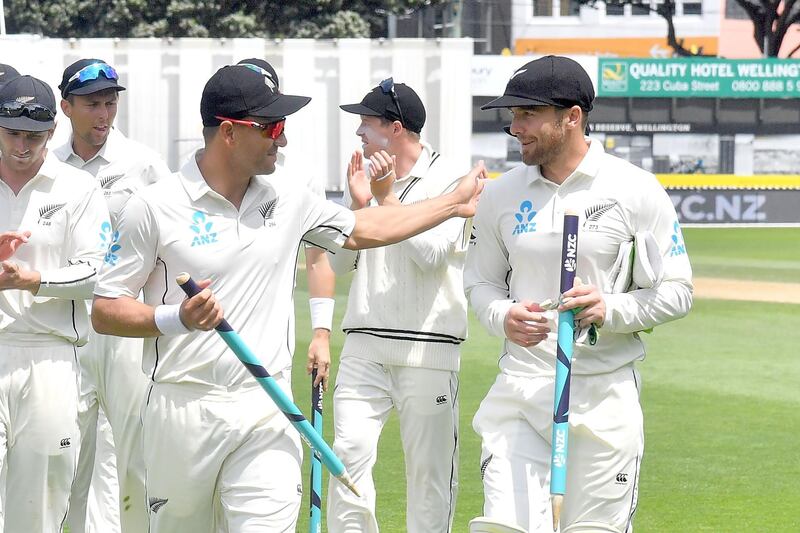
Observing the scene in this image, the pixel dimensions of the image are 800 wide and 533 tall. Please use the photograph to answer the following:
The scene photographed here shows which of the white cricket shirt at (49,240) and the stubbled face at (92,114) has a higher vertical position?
the stubbled face at (92,114)

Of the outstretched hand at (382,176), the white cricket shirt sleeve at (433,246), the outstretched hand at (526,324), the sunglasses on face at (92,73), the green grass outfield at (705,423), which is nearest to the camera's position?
the outstretched hand at (526,324)

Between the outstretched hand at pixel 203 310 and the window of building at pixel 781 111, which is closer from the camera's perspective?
the outstretched hand at pixel 203 310

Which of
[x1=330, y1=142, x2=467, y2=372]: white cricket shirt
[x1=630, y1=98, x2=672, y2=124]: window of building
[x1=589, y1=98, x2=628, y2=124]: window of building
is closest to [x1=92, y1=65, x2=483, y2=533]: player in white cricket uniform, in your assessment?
[x1=330, y1=142, x2=467, y2=372]: white cricket shirt

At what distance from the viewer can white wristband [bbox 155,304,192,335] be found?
4.69 m

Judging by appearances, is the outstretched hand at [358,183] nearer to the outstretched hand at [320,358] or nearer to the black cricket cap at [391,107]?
the black cricket cap at [391,107]

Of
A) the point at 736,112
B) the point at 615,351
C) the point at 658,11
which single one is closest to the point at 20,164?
the point at 615,351

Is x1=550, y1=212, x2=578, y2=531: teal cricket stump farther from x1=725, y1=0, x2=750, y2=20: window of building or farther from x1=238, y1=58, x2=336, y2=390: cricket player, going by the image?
x1=725, y1=0, x2=750, y2=20: window of building

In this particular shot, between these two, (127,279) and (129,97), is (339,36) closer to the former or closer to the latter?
(129,97)

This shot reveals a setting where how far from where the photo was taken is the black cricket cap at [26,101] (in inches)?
232

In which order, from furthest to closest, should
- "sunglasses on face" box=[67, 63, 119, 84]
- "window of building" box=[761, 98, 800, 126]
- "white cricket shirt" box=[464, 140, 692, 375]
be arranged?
1. "window of building" box=[761, 98, 800, 126]
2. "sunglasses on face" box=[67, 63, 119, 84]
3. "white cricket shirt" box=[464, 140, 692, 375]

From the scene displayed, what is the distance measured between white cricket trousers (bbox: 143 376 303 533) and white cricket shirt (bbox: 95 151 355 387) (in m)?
0.08

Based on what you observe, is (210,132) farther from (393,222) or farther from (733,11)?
(733,11)

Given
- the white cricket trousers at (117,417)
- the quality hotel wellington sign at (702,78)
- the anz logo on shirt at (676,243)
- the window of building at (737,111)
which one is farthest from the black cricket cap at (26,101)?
the window of building at (737,111)

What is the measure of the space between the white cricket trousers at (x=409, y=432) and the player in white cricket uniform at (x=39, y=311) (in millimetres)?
1298
